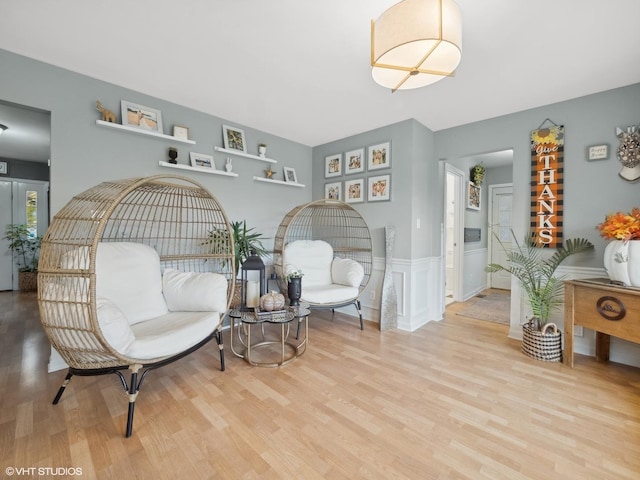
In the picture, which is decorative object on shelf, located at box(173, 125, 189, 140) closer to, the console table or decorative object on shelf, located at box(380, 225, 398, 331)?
decorative object on shelf, located at box(380, 225, 398, 331)

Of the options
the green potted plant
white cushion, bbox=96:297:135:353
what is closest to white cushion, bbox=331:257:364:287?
white cushion, bbox=96:297:135:353

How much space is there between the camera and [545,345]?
7.91 ft

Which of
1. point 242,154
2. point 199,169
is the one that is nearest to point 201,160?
point 199,169

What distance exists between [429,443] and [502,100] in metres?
2.93

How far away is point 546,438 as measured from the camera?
1490mm

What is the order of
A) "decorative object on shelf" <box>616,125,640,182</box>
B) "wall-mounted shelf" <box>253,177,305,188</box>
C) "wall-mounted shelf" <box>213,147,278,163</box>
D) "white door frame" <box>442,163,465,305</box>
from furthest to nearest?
"white door frame" <box>442,163,465,305</box> < "wall-mounted shelf" <box>253,177,305,188</box> < "wall-mounted shelf" <box>213,147,278,163</box> < "decorative object on shelf" <box>616,125,640,182</box>

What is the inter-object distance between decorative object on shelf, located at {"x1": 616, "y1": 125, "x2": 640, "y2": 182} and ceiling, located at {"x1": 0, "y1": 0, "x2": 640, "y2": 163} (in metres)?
0.41

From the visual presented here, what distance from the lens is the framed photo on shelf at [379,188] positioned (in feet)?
11.1

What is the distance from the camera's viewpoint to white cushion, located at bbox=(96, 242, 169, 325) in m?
2.02

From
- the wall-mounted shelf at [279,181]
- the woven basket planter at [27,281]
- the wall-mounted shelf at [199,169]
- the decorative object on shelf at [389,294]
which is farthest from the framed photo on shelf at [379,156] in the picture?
the woven basket planter at [27,281]

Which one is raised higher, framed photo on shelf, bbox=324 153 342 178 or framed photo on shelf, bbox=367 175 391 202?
framed photo on shelf, bbox=324 153 342 178

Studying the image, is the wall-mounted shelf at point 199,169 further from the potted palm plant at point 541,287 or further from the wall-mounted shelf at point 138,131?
the potted palm plant at point 541,287

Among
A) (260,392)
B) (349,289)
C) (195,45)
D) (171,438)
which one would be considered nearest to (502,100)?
(349,289)
